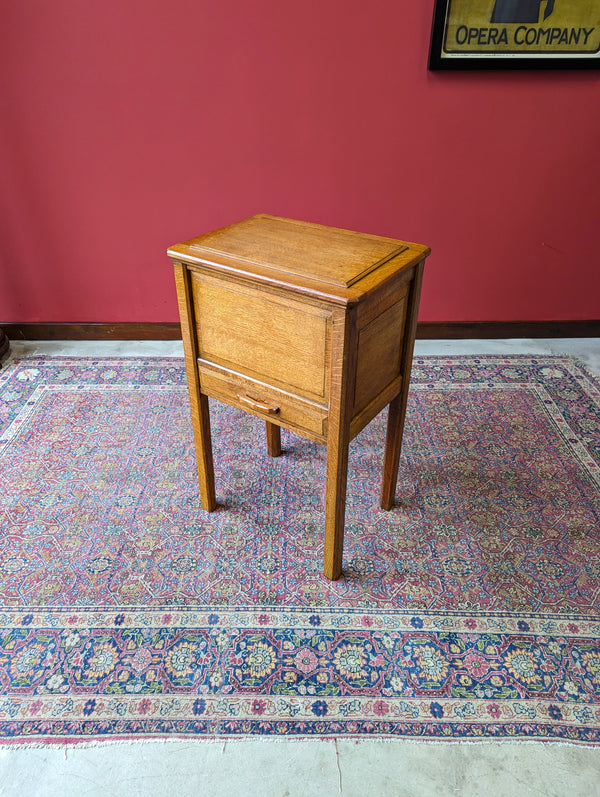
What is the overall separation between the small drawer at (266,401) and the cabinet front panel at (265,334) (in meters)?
0.03

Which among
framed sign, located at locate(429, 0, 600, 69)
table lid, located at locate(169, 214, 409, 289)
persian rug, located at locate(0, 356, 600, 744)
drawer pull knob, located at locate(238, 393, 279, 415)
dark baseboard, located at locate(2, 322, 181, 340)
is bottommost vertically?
persian rug, located at locate(0, 356, 600, 744)

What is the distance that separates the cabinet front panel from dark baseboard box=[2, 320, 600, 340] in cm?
162

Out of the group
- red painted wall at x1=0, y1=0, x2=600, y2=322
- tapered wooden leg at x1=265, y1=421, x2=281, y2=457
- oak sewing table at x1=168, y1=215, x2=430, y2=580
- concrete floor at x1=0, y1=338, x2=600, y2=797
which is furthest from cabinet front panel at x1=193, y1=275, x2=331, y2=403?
red painted wall at x1=0, y1=0, x2=600, y2=322

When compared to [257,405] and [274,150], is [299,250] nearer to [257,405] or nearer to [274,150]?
[257,405]

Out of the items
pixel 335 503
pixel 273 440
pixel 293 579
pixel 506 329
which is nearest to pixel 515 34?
pixel 506 329

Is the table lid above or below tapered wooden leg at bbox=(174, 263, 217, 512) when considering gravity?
above

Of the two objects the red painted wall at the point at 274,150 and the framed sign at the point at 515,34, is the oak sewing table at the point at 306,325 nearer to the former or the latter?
the red painted wall at the point at 274,150

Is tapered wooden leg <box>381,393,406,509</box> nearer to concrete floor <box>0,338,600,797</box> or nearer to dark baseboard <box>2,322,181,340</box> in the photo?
concrete floor <box>0,338,600,797</box>

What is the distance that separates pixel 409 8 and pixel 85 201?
1835 mm

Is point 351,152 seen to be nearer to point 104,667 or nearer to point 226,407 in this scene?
point 226,407

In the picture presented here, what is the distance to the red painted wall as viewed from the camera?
249 cm

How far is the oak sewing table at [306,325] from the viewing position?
1.39 metres

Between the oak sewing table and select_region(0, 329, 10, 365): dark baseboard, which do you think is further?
select_region(0, 329, 10, 365): dark baseboard

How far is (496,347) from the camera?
10.2 feet
